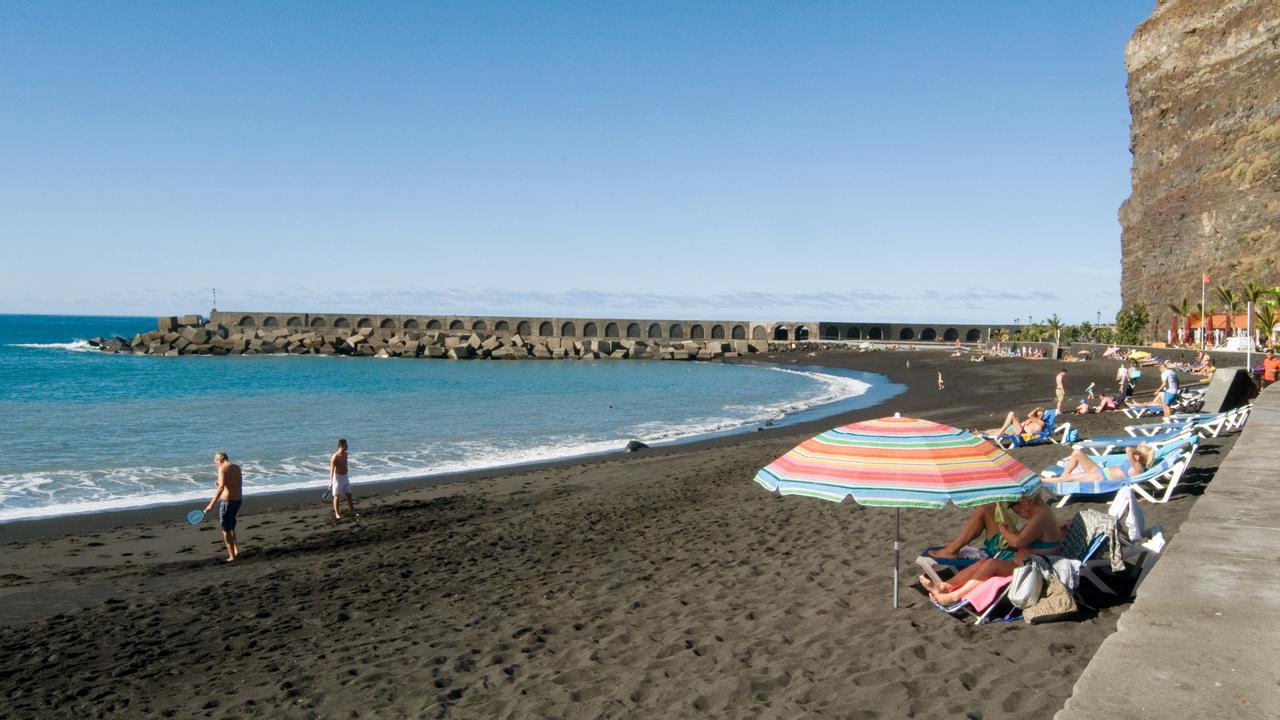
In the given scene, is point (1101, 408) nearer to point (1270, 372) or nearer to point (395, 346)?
point (1270, 372)

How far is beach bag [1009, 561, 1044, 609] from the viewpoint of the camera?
6.03m

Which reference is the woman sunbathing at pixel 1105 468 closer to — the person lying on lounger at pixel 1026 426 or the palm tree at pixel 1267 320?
the person lying on lounger at pixel 1026 426

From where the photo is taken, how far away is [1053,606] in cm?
598

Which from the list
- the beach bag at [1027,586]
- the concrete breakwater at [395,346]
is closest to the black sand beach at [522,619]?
the beach bag at [1027,586]

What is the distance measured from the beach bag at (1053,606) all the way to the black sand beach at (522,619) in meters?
0.08

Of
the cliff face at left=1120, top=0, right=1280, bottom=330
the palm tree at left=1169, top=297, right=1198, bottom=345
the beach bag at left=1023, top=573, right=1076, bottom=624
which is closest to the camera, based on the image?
the beach bag at left=1023, top=573, right=1076, bottom=624

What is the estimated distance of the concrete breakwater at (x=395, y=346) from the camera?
8350cm

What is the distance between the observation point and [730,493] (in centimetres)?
1364

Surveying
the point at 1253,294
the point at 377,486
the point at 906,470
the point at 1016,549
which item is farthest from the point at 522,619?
the point at 1253,294

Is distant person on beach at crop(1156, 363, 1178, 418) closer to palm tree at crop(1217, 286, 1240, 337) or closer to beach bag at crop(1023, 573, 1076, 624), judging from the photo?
beach bag at crop(1023, 573, 1076, 624)

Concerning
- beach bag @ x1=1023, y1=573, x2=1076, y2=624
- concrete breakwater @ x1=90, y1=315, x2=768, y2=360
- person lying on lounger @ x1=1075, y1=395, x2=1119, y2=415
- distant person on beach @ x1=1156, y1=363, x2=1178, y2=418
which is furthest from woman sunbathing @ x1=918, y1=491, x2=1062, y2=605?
concrete breakwater @ x1=90, y1=315, x2=768, y2=360

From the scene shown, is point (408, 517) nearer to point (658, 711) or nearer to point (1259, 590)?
point (658, 711)

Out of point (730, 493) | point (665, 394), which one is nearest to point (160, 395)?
point (665, 394)

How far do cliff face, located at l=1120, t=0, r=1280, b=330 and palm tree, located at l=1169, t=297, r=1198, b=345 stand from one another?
0.68 m
